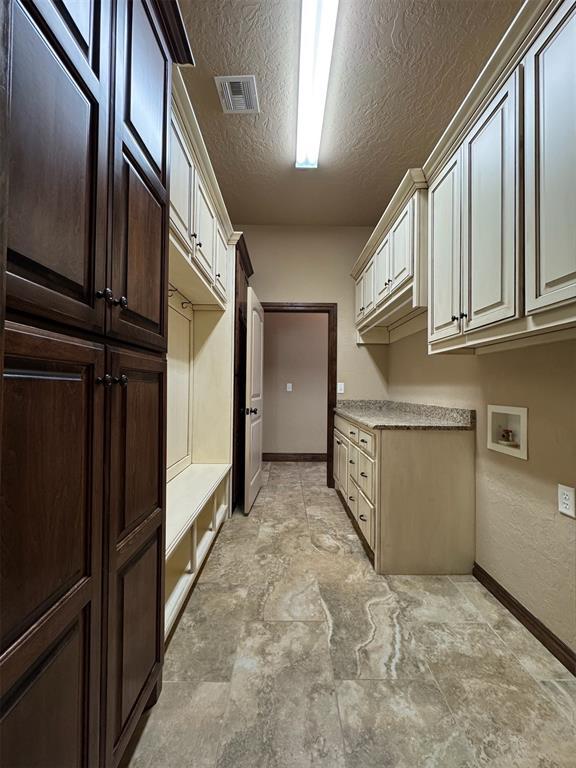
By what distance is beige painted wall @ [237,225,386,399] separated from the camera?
408 cm

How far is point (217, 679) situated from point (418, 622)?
0.97 meters

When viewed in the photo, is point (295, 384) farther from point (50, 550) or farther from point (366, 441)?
point (50, 550)

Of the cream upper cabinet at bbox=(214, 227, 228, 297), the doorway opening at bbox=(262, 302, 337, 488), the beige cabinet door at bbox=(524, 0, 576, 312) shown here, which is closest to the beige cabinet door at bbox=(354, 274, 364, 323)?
the cream upper cabinet at bbox=(214, 227, 228, 297)

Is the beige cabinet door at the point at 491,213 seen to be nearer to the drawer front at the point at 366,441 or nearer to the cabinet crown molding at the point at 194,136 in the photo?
the drawer front at the point at 366,441

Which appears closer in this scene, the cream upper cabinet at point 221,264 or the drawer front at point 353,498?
the cream upper cabinet at point 221,264

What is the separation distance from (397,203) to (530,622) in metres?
2.58

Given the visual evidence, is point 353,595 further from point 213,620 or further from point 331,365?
point 331,365

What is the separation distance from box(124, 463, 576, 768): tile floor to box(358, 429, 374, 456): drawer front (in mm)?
756

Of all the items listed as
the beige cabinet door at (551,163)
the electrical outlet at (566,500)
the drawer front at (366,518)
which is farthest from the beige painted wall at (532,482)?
the drawer front at (366,518)

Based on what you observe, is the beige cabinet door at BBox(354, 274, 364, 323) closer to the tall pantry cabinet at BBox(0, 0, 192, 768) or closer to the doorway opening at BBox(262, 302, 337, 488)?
the doorway opening at BBox(262, 302, 337, 488)

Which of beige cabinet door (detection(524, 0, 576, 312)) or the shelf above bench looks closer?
beige cabinet door (detection(524, 0, 576, 312))

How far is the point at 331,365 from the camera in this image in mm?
4062

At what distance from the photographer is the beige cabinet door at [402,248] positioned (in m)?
2.35

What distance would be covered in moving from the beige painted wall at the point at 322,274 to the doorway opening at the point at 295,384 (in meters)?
1.62
